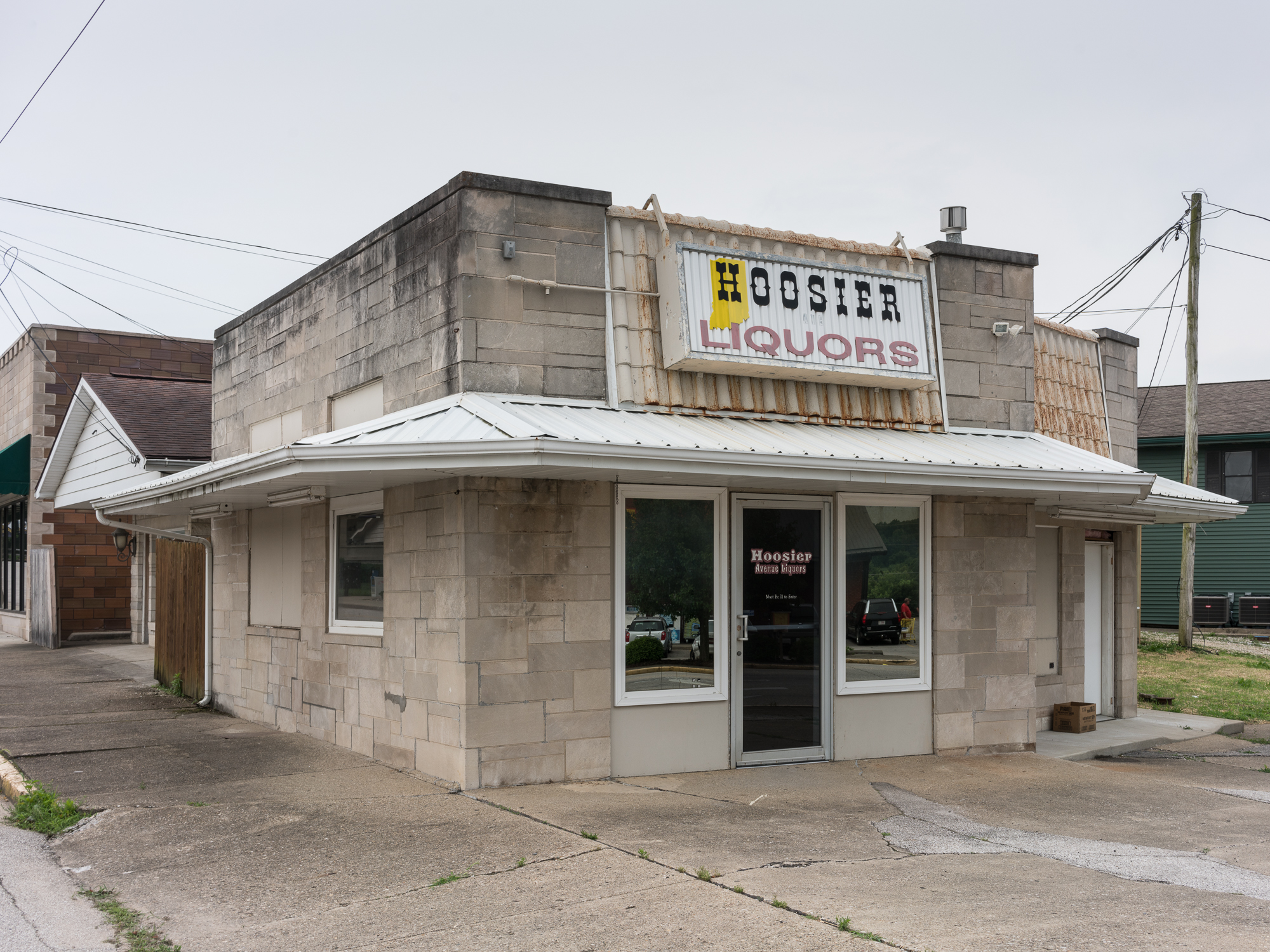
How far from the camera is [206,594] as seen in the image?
530 inches

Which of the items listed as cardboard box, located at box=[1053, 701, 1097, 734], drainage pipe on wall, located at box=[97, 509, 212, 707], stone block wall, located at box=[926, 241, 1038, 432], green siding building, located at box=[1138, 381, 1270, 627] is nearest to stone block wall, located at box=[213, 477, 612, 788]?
stone block wall, located at box=[926, 241, 1038, 432]

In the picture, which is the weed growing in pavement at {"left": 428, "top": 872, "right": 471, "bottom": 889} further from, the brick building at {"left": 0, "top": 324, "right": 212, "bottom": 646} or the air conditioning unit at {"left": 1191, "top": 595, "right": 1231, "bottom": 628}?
the air conditioning unit at {"left": 1191, "top": 595, "right": 1231, "bottom": 628}

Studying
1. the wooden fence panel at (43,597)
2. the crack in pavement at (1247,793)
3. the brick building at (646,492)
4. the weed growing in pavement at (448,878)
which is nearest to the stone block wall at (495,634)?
the brick building at (646,492)

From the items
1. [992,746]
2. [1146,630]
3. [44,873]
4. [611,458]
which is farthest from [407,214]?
[1146,630]

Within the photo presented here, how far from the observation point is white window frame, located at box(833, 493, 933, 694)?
959cm

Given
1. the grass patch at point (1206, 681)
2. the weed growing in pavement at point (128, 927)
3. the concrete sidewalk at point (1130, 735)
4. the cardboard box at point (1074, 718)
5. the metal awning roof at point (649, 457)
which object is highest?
the metal awning roof at point (649, 457)

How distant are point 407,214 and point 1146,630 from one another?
23.8m

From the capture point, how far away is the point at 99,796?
7941mm

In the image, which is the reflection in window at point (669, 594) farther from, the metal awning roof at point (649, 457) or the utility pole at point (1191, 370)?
the utility pole at point (1191, 370)

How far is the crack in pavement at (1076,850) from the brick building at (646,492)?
6.69 ft

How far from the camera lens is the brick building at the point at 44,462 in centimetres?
2153

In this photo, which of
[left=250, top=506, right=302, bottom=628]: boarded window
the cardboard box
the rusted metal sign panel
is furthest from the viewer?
the cardboard box

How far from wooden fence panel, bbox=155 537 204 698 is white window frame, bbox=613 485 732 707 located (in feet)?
22.7

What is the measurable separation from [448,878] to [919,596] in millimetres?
5400
